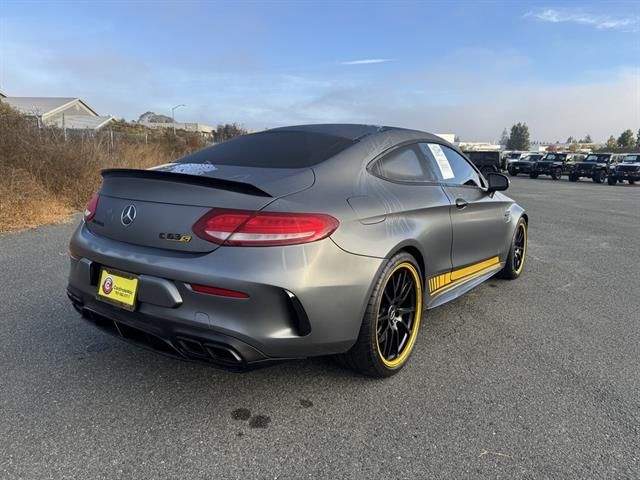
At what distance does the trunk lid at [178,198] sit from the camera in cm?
221

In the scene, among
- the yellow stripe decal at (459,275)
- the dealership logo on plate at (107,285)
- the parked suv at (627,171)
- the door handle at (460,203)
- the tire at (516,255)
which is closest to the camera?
the dealership logo on plate at (107,285)

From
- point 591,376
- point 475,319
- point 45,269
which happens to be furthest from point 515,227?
point 45,269

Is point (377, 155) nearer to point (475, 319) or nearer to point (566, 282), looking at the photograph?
point (475, 319)

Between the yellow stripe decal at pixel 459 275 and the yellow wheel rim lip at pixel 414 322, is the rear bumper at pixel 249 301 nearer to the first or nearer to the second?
the yellow wheel rim lip at pixel 414 322

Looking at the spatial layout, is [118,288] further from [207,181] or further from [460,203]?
[460,203]

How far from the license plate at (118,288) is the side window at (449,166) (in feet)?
7.22

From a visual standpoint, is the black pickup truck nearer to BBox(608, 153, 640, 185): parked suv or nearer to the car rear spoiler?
BBox(608, 153, 640, 185): parked suv

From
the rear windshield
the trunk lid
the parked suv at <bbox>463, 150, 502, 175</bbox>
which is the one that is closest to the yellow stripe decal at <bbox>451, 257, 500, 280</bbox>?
the rear windshield

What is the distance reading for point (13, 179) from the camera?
721cm

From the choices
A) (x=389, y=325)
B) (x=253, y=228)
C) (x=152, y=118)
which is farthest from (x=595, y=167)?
(x=152, y=118)

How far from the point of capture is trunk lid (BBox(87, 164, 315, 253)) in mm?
2213

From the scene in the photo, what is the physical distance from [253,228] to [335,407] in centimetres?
107

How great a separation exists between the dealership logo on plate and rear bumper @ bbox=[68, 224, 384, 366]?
0.28 ft

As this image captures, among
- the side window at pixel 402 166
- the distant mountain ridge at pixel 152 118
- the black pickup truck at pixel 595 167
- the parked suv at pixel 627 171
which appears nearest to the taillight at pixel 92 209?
the side window at pixel 402 166
